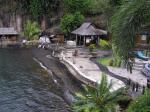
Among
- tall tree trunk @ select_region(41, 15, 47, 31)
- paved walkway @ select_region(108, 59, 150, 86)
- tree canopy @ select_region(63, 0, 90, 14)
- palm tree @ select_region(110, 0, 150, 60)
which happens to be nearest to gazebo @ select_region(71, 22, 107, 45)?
tree canopy @ select_region(63, 0, 90, 14)

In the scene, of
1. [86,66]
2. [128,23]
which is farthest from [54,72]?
[128,23]

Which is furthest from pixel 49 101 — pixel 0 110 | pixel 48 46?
pixel 48 46

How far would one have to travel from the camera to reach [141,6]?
18.4 m

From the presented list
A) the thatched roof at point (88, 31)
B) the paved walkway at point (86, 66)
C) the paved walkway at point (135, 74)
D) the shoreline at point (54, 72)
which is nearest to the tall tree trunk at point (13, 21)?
the shoreline at point (54, 72)

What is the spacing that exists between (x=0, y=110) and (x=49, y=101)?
6194mm

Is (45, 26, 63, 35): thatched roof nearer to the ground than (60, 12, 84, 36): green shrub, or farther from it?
nearer to the ground

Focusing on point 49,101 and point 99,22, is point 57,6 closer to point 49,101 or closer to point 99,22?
point 99,22

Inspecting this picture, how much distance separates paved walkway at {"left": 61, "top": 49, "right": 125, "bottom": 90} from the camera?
46091 mm

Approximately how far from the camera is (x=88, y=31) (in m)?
75.1

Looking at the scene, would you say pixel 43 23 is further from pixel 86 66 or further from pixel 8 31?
pixel 86 66

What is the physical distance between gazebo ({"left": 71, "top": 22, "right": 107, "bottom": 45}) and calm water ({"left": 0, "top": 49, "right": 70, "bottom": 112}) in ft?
46.3

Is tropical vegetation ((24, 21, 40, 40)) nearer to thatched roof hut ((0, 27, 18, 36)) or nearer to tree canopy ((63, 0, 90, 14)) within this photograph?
thatched roof hut ((0, 27, 18, 36))

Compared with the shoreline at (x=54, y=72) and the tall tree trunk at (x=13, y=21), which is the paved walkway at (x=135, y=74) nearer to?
the shoreline at (x=54, y=72)

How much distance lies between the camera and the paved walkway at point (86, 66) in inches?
1815
